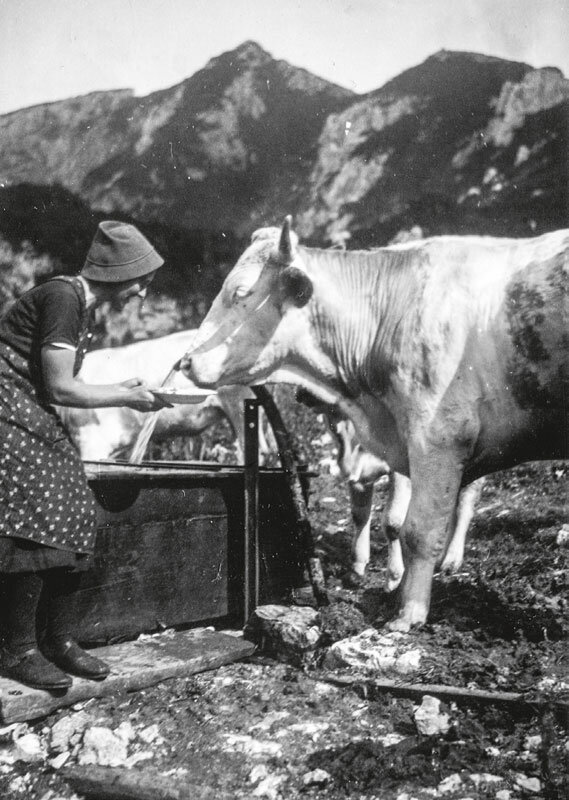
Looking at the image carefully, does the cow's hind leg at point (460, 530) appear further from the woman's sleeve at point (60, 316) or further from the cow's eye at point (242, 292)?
the woman's sleeve at point (60, 316)

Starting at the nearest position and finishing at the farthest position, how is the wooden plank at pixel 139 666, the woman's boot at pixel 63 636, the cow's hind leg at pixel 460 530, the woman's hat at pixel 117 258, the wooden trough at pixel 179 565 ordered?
1. the wooden plank at pixel 139 666
2. the woman's boot at pixel 63 636
3. the woman's hat at pixel 117 258
4. the wooden trough at pixel 179 565
5. the cow's hind leg at pixel 460 530

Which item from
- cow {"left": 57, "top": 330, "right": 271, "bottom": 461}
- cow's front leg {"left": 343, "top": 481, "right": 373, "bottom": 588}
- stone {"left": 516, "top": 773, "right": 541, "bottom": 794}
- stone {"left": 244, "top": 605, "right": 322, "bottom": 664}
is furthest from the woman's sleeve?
cow {"left": 57, "top": 330, "right": 271, "bottom": 461}

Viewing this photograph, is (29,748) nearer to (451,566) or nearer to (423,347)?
(423,347)

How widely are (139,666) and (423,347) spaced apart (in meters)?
1.87

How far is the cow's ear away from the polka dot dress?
1517 mm

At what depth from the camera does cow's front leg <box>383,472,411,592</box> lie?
423cm

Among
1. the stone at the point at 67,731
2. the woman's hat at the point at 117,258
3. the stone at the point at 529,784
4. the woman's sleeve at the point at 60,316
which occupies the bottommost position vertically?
the stone at the point at 67,731

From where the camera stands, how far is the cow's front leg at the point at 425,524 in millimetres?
3297

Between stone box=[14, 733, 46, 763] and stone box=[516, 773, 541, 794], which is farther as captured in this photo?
stone box=[14, 733, 46, 763]

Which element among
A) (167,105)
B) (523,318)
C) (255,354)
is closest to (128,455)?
(167,105)

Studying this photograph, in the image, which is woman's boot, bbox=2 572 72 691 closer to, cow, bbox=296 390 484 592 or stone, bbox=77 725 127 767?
stone, bbox=77 725 127 767

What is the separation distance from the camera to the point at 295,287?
3.82 meters

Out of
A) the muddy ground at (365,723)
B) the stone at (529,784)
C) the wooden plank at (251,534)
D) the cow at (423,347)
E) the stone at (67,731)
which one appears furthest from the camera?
the wooden plank at (251,534)

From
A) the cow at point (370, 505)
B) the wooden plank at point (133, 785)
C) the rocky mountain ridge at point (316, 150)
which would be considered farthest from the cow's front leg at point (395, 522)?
the wooden plank at point (133, 785)
